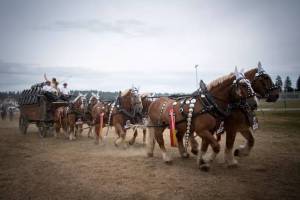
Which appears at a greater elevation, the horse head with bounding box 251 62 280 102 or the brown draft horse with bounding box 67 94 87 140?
the horse head with bounding box 251 62 280 102

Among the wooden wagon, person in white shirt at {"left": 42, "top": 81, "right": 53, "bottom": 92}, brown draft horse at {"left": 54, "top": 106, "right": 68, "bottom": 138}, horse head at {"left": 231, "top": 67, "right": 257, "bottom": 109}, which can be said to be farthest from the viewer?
person in white shirt at {"left": 42, "top": 81, "right": 53, "bottom": 92}

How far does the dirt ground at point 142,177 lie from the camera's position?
582cm

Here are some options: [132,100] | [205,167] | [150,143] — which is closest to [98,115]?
[132,100]

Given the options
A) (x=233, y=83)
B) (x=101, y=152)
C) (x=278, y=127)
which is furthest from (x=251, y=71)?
(x=278, y=127)

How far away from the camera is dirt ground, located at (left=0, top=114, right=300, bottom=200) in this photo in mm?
5820

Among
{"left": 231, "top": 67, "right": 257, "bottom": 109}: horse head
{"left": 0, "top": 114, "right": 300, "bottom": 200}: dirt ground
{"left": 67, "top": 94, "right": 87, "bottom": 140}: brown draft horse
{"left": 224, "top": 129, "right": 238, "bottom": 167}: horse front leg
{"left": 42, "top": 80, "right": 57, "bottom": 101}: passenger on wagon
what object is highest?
{"left": 42, "top": 80, "right": 57, "bottom": 101}: passenger on wagon

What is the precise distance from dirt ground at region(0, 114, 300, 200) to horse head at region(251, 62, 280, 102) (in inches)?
80.7

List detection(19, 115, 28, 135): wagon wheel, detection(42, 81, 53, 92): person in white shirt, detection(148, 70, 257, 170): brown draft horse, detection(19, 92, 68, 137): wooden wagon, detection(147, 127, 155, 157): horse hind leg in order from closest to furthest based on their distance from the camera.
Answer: detection(148, 70, 257, 170): brown draft horse < detection(147, 127, 155, 157): horse hind leg < detection(19, 92, 68, 137): wooden wagon < detection(42, 81, 53, 92): person in white shirt < detection(19, 115, 28, 135): wagon wheel

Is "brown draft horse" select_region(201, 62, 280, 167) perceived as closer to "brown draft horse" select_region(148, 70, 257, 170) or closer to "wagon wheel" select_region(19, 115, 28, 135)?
"brown draft horse" select_region(148, 70, 257, 170)

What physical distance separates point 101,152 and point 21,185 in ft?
15.7

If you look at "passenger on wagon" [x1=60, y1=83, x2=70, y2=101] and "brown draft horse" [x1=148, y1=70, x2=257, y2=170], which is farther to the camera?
"passenger on wagon" [x1=60, y1=83, x2=70, y2=101]

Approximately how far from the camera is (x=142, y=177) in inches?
281

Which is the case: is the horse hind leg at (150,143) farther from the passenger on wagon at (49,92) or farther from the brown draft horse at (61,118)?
the passenger on wagon at (49,92)

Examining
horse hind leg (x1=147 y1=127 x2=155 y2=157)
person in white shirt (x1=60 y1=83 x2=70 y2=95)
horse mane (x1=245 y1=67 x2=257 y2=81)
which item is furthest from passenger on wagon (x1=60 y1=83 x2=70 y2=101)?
horse mane (x1=245 y1=67 x2=257 y2=81)
